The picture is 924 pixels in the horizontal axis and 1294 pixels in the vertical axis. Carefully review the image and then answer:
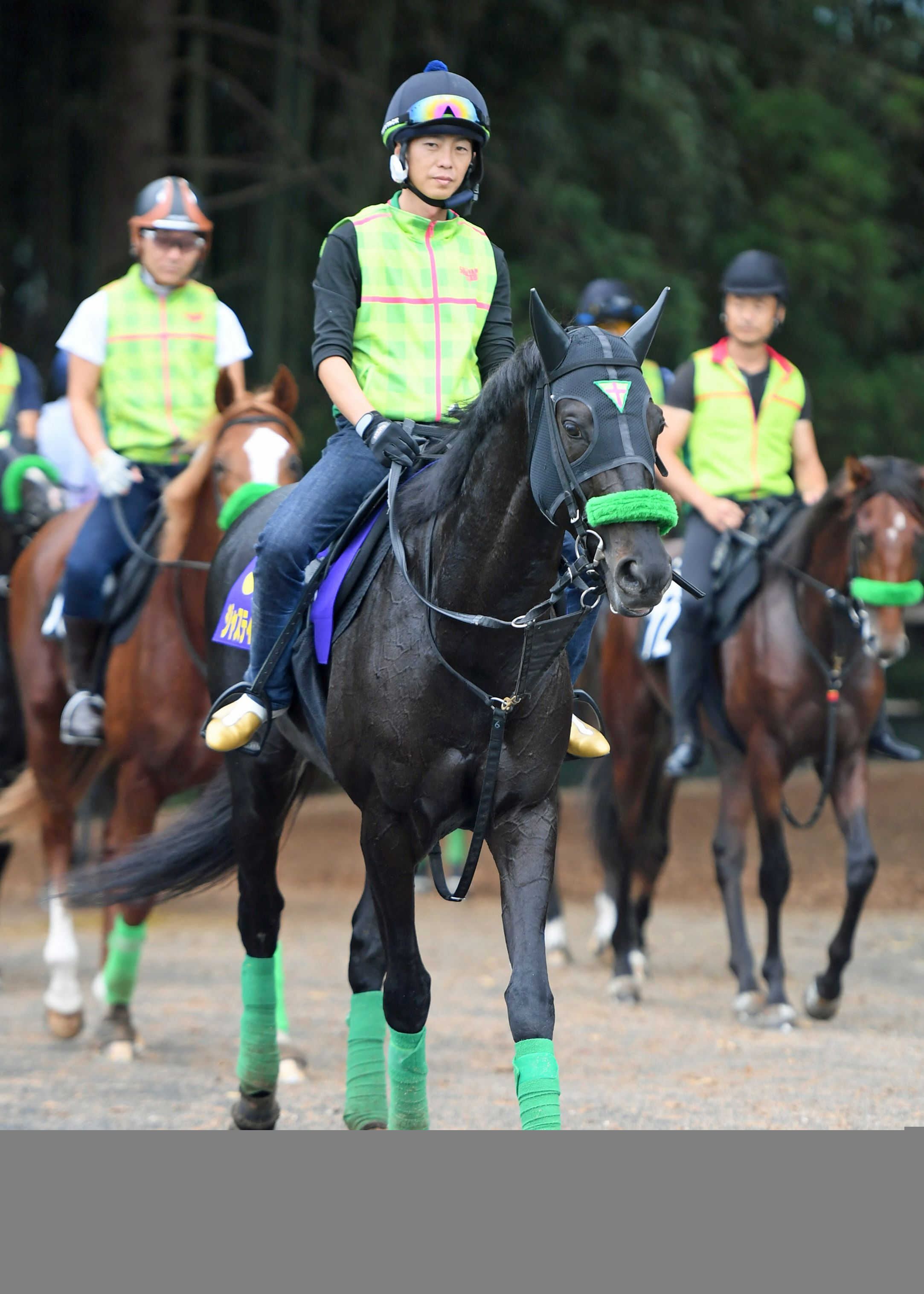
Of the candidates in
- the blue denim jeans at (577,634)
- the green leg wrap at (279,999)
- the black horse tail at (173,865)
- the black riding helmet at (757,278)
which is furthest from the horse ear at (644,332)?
the black riding helmet at (757,278)

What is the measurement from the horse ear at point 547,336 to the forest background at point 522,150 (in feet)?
33.6

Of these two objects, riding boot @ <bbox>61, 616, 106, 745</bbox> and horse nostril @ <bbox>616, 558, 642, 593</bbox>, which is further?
riding boot @ <bbox>61, 616, 106, 745</bbox>

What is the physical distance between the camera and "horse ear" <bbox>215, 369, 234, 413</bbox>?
700 cm

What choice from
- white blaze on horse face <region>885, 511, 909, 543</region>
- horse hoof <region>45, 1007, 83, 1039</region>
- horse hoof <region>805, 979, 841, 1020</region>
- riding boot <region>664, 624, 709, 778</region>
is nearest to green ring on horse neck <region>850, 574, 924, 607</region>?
white blaze on horse face <region>885, 511, 909, 543</region>

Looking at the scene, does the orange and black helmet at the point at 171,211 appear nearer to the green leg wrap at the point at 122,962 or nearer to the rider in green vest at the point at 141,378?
the rider in green vest at the point at 141,378


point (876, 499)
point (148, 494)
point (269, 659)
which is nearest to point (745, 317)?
point (876, 499)

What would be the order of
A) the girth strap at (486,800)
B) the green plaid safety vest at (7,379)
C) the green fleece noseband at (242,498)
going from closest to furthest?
the girth strap at (486,800)
the green fleece noseband at (242,498)
the green plaid safety vest at (7,379)

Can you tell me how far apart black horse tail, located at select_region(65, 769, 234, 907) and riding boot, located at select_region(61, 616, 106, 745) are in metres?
1.73

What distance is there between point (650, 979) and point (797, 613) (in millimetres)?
2359

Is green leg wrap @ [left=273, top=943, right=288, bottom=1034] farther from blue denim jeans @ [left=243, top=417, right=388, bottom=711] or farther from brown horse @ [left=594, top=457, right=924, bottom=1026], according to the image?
brown horse @ [left=594, top=457, right=924, bottom=1026]

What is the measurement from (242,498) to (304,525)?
172cm

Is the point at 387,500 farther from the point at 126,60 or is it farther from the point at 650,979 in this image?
the point at 126,60

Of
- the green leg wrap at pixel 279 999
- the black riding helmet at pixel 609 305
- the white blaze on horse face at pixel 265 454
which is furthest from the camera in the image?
the black riding helmet at pixel 609 305

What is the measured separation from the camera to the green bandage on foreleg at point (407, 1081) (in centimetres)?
474
